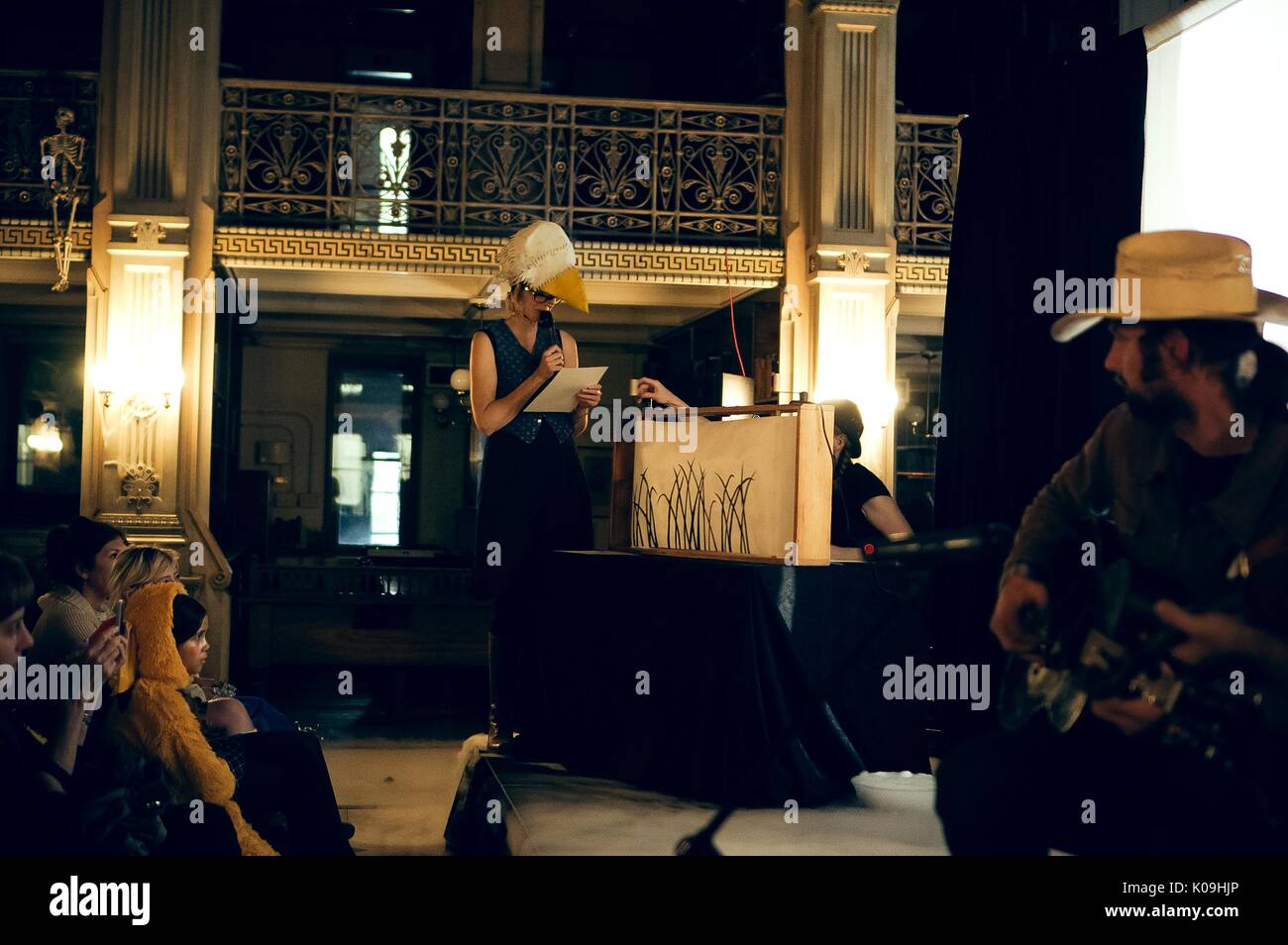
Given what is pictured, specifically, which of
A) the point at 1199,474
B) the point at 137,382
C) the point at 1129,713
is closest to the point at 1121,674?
the point at 1129,713

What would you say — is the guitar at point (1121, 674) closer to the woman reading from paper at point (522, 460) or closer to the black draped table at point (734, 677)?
the black draped table at point (734, 677)

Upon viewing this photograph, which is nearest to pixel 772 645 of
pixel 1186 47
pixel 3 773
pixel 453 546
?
pixel 3 773

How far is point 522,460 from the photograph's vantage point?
143 inches

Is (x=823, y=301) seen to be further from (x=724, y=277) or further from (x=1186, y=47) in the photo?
(x=1186, y=47)

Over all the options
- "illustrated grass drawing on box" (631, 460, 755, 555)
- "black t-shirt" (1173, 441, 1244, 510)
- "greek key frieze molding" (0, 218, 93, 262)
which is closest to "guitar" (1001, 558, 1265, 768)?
"black t-shirt" (1173, 441, 1244, 510)

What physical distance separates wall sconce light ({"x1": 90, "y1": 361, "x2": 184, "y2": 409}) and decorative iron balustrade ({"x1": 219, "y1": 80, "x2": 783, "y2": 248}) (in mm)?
1169

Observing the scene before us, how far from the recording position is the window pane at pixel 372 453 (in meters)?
13.9

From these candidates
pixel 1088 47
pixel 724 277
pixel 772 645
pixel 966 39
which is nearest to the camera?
pixel 772 645

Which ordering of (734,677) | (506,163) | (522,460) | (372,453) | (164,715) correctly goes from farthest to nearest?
(372,453) < (506,163) < (522,460) < (734,677) < (164,715)

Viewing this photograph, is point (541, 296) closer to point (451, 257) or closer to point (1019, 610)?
point (1019, 610)

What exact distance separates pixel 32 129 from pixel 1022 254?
633 cm

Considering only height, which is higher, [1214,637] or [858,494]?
[858,494]
